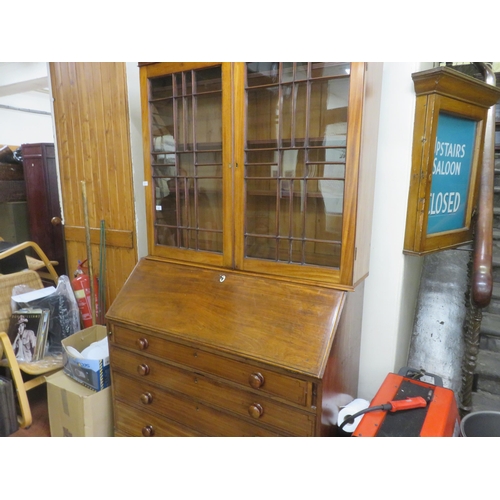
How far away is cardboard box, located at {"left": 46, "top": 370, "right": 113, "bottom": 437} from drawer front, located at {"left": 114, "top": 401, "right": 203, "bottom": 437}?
87 millimetres

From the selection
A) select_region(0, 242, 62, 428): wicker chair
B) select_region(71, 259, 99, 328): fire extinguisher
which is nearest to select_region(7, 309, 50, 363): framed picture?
select_region(0, 242, 62, 428): wicker chair

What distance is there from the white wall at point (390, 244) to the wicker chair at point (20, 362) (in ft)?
5.71

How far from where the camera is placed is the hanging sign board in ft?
4.28

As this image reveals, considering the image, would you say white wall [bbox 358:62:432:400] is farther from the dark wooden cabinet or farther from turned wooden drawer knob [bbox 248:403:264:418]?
the dark wooden cabinet

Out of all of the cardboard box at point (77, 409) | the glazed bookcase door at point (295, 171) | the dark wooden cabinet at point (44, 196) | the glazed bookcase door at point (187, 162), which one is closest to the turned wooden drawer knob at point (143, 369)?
the cardboard box at point (77, 409)

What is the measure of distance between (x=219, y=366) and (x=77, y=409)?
854mm

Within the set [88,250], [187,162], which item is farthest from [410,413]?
[88,250]

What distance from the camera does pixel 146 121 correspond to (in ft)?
4.99

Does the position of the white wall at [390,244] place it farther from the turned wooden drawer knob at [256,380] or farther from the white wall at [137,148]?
the white wall at [137,148]

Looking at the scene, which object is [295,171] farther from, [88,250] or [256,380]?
[88,250]

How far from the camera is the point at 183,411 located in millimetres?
1404

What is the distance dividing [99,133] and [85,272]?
3.05 feet

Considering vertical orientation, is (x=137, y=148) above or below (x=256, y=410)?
above

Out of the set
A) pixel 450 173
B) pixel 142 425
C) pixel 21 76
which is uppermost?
pixel 21 76
